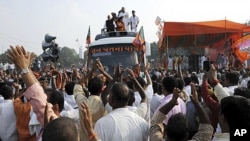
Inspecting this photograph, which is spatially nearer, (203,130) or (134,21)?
(203,130)

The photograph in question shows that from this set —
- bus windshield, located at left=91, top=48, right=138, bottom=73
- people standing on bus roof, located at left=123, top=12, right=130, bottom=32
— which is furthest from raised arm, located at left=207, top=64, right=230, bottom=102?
people standing on bus roof, located at left=123, top=12, right=130, bottom=32

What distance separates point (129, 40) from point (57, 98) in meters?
8.14

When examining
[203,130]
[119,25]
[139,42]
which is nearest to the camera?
[203,130]

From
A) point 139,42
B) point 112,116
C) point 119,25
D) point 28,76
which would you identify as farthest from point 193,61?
point 28,76

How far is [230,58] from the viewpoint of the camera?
1905 centimetres

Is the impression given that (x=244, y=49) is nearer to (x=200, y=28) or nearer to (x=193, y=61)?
(x=200, y=28)

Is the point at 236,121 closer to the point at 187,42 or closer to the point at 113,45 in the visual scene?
the point at 113,45

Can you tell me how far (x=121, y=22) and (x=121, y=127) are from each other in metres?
11.9

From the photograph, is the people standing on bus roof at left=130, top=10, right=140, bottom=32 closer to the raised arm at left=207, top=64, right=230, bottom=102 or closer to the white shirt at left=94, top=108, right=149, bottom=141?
the raised arm at left=207, top=64, right=230, bottom=102

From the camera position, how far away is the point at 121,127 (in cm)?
311

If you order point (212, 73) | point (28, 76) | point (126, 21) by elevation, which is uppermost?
point (126, 21)

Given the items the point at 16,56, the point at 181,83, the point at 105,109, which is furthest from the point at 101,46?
the point at 16,56

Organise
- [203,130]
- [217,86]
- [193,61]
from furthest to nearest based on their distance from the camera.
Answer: [193,61] < [217,86] < [203,130]

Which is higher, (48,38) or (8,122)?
(48,38)
